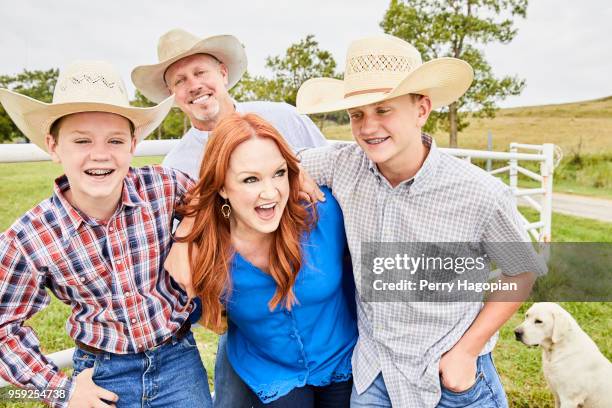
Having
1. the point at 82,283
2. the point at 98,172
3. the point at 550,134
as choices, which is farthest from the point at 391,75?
the point at 550,134

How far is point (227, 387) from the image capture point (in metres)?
2.28

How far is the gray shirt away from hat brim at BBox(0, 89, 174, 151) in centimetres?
89

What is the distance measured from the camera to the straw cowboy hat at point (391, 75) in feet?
6.26

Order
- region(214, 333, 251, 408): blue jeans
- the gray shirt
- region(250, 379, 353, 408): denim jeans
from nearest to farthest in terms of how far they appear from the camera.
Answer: region(250, 379, 353, 408): denim jeans → region(214, 333, 251, 408): blue jeans → the gray shirt

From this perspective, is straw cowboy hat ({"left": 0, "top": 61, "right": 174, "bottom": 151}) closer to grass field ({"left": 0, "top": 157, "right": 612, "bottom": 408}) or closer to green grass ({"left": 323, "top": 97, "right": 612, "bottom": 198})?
grass field ({"left": 0, "top": 157, "right": 612, "bottom": 408})

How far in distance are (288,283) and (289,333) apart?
0.71ft

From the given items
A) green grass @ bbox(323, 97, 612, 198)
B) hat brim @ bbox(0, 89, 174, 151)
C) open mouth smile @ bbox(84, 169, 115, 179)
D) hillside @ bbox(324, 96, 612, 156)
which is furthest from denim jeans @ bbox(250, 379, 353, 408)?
hillside @ bbox(324, 96, 612, 156)

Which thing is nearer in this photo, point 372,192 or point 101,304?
point 101,304

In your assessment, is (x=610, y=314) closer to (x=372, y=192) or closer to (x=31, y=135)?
(x=372, y=192)

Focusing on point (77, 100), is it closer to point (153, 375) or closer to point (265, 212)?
point (265, 212)

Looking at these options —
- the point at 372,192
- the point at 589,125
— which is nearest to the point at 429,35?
the point at 372,192

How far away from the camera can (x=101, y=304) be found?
1.79 metres

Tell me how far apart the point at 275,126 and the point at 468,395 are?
6.01 feet

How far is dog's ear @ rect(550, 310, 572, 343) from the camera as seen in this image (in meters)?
3.04
